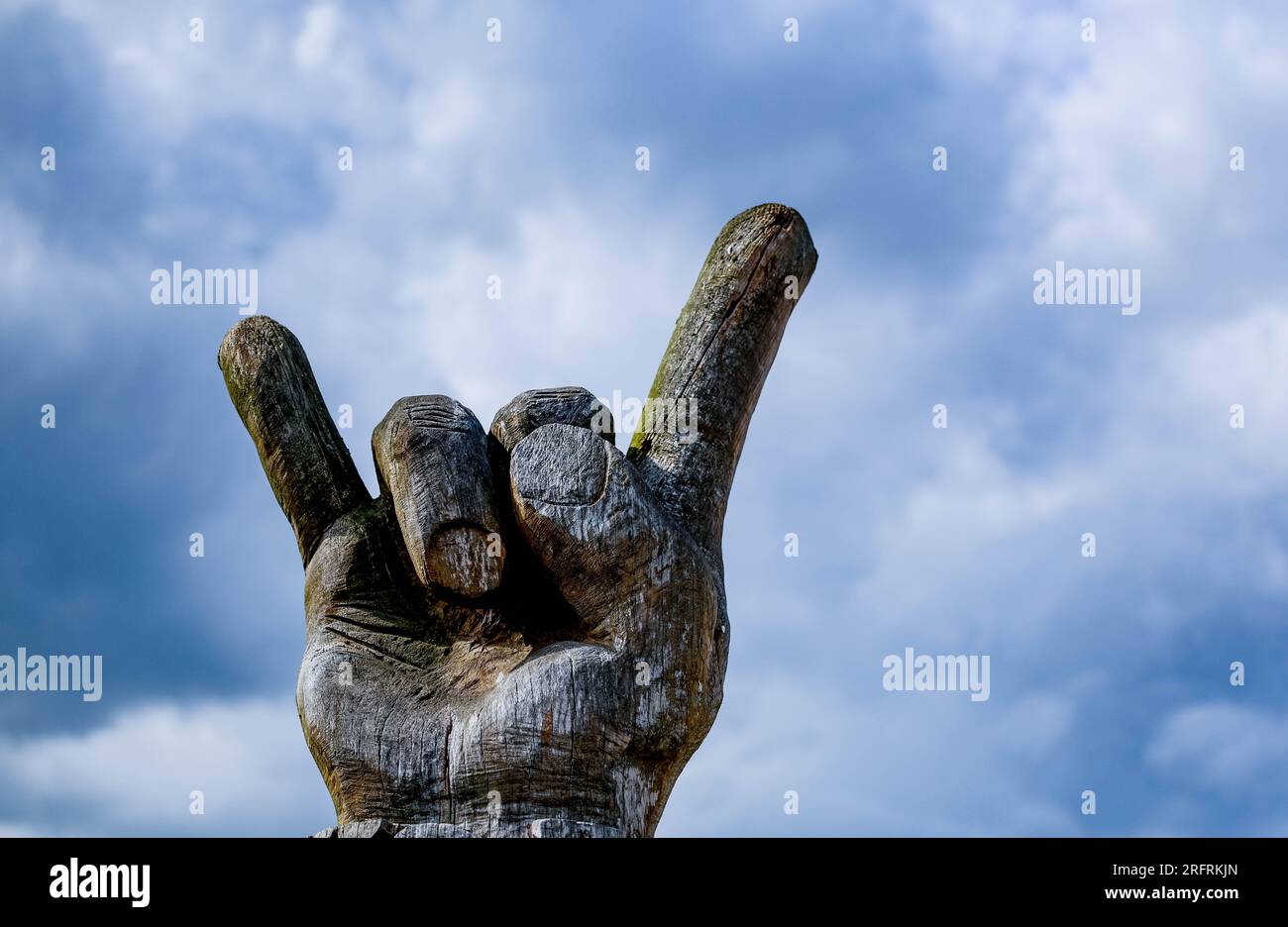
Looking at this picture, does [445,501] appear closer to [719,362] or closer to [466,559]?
[466,559]

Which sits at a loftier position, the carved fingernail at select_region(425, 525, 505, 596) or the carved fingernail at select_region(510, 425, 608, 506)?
the carved fingernail at select_region(510, 425, 608, 506)

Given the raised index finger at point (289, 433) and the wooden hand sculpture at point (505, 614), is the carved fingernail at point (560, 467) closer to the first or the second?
the wooden hand sculpture at point (505, 614)

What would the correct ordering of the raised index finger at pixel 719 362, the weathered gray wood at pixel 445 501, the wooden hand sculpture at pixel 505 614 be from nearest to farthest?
the wooden hand sculpture at pixel 505 614
the weathered gray wood at pixel 445 501
the raised index finger at pixel 719 362

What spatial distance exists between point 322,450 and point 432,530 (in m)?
1.34

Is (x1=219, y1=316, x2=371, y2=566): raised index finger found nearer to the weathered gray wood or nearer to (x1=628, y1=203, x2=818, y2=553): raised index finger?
the weathered gray wood

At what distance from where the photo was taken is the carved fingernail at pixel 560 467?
7.70 m

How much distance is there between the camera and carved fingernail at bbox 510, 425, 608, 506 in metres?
7.70

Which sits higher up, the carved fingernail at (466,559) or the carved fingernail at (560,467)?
the carved fingernail at (560,467)

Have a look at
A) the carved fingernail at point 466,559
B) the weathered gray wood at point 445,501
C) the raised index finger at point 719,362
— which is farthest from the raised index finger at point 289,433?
the raised index finger at point 719,362

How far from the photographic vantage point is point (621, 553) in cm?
771

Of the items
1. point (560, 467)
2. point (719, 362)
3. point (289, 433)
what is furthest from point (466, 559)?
point (719, 362)

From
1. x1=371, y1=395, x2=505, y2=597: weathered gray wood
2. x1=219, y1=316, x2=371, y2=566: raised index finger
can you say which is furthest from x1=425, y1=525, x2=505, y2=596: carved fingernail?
x1=219, y1=316, x2=371, y2=566: raised index finger
